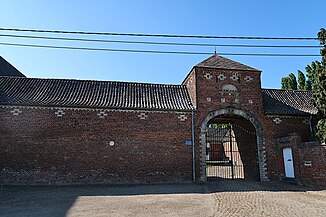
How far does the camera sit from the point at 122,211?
7977mm

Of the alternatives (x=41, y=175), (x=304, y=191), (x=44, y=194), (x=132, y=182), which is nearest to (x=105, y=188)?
(x=132, y=182)

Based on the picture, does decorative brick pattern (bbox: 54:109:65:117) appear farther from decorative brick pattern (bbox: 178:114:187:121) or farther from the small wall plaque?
the small wall plaque

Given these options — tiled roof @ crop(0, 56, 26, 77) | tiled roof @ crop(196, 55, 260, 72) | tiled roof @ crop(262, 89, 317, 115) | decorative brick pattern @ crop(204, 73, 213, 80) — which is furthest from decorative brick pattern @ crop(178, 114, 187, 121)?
tiled roof @ crop(0, 56, 26, 77)

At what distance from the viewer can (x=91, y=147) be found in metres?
13.7

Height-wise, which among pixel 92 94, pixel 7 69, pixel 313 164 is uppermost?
pixel 7 69

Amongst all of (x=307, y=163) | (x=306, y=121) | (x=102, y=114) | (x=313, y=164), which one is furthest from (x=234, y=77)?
(x=102, y=114)

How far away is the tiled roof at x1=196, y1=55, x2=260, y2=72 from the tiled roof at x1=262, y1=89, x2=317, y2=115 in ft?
8.57

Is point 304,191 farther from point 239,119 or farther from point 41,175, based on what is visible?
point 41,175

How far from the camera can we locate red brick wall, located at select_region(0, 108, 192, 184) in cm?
1312

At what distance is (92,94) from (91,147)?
336 cm

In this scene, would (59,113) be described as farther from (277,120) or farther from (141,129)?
(277,120)

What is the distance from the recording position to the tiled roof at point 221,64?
1593 centimetres

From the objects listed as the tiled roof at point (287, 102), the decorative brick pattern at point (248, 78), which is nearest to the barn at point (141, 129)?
the decorative brick pattern at point (248, 78)

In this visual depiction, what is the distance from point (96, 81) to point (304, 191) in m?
13.2
